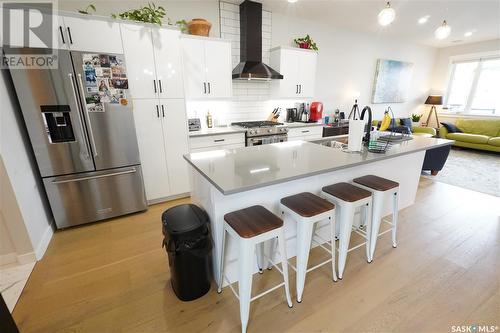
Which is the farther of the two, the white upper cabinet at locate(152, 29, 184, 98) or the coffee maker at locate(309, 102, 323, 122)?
the coffee maker at locate(309, 102, 323, 122)

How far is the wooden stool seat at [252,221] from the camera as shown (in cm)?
130

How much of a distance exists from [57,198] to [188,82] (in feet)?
6.90

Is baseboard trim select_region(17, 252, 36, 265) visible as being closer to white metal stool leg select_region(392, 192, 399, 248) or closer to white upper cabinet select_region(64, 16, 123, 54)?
white upper cabinet select_region(64, 16, 123, 54)

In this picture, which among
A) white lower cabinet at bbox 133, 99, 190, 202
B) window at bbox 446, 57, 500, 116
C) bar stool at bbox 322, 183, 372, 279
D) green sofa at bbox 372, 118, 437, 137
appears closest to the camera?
bar stool at bbox 322, 183, 372, 279

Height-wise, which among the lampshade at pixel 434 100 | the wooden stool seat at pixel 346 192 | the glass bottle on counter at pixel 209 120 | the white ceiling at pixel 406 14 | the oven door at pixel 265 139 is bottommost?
the wooden stool seat at pixel 346 192

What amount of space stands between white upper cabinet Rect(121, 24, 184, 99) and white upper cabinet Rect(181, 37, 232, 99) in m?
0.36

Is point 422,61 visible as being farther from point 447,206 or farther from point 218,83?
point 218,83

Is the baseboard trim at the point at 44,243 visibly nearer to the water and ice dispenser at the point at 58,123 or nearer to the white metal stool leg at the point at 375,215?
the water and ice dispenser at the point at 58,123

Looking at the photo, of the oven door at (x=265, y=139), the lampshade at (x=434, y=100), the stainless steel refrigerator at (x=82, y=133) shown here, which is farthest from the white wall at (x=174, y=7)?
the lampshade at (x=434, y=100)

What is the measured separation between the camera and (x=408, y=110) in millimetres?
6738

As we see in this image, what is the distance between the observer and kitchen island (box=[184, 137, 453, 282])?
146 centimetres

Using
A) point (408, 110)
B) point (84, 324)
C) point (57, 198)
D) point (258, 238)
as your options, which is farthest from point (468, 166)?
point (57, 198)
